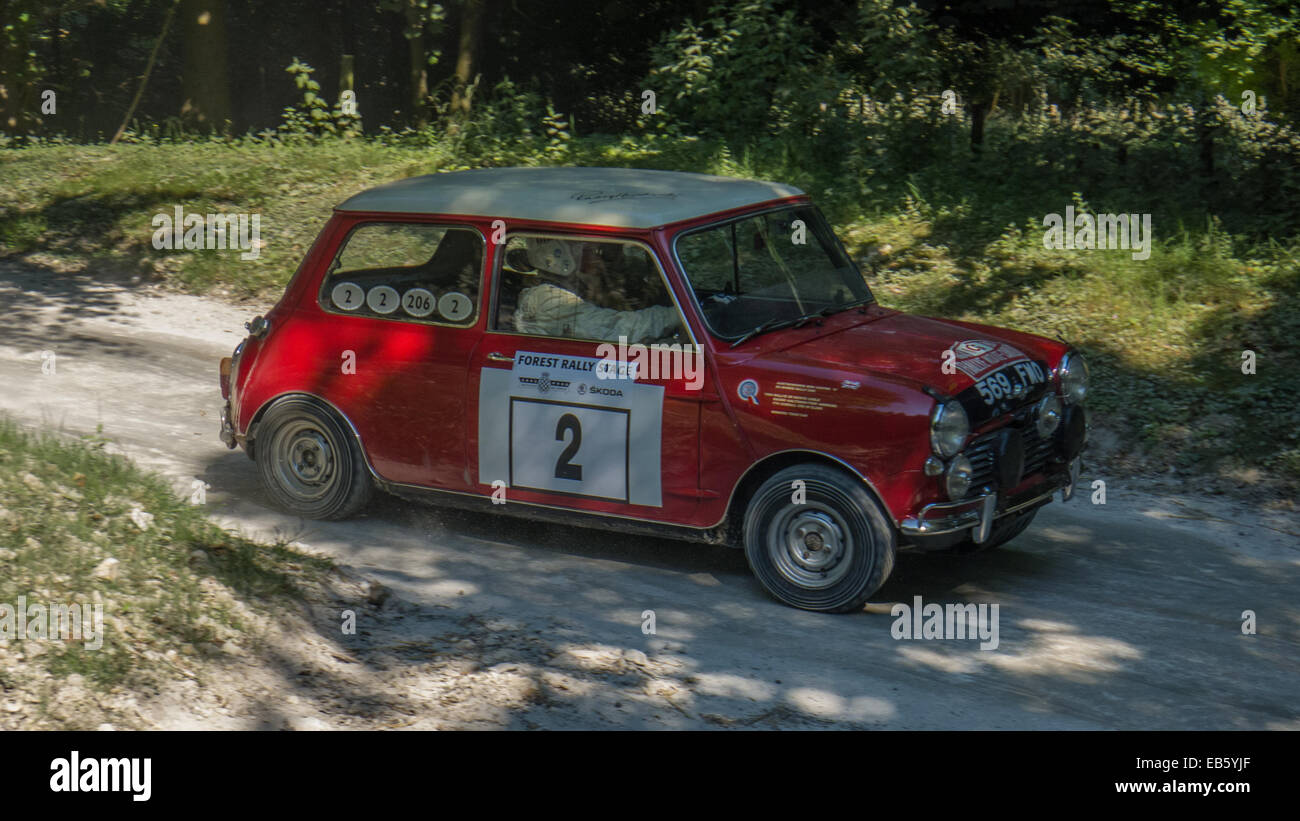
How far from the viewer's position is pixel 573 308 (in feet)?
22.3

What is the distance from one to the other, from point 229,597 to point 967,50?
41.7ft

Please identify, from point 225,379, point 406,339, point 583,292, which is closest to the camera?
point 583,292

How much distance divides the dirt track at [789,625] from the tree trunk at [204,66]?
10.9m

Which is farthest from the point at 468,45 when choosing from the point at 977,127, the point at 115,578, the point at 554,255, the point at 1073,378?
the point at 115,578

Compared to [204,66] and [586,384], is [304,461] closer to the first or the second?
[586,384]

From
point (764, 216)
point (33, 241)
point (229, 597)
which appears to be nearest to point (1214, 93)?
point (764, 216)

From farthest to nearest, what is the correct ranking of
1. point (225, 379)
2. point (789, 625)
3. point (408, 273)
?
point (225, 379)
point (408, 273)
point (789, 625)

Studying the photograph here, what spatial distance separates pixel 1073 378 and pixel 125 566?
4534 millimetres

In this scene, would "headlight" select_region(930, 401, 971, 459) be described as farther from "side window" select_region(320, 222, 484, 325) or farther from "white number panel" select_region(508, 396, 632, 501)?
"side window" select_region(320, 222, 484, 325)

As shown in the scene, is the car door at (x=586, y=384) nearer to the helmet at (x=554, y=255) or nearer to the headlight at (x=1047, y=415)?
the helmet at (x=554, y=255)

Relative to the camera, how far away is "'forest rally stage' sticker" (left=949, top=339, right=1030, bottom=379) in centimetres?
623

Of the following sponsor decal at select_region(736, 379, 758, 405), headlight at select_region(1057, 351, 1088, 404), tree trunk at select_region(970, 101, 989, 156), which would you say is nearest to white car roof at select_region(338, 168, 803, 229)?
sponsor decal at select_region(736, 379, 758, 405)

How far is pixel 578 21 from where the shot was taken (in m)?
23.0

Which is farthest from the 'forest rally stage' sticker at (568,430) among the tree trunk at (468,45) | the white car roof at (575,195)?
the tree trunk at (468,45)
